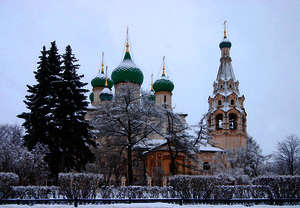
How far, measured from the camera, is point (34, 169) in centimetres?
1719

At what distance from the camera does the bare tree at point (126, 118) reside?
2266cm

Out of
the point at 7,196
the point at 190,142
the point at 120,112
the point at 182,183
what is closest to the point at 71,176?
the point at 7,196

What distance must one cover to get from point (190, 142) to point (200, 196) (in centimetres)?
760

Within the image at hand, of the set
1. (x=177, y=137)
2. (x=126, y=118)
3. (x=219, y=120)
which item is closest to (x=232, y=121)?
(x=219, y=120)

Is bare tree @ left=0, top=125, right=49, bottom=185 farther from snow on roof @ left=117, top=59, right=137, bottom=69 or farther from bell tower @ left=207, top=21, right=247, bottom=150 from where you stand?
bell tower @ left=207, top=21, right=247, bottom=150

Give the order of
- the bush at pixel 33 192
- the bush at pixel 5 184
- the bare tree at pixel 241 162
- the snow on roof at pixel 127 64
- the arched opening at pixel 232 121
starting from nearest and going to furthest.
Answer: the bush at pixel 5 184 → the bush at pixel 33 192 → the bare tree at pixel 241 162 → the snow on roof at pixel 127 64 → the arched opening at pixel 232 121

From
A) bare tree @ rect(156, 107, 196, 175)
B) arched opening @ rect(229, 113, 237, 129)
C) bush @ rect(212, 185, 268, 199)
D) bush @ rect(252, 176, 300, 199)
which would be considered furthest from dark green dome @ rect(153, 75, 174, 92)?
bush @ rect(252, 176, 300, 199)

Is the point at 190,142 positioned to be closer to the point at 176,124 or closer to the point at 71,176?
the point at 176,124

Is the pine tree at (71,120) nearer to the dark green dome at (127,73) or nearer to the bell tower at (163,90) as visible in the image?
the dark green dome at (127,73)

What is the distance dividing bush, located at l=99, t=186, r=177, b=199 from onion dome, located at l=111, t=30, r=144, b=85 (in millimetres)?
19503

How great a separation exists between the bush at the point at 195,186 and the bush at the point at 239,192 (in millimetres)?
338

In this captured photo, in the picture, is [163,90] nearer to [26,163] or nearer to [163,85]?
[163,85]

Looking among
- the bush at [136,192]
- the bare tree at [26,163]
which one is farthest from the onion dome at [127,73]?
the bush at [136,192]

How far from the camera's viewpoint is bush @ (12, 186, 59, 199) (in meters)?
14.0
